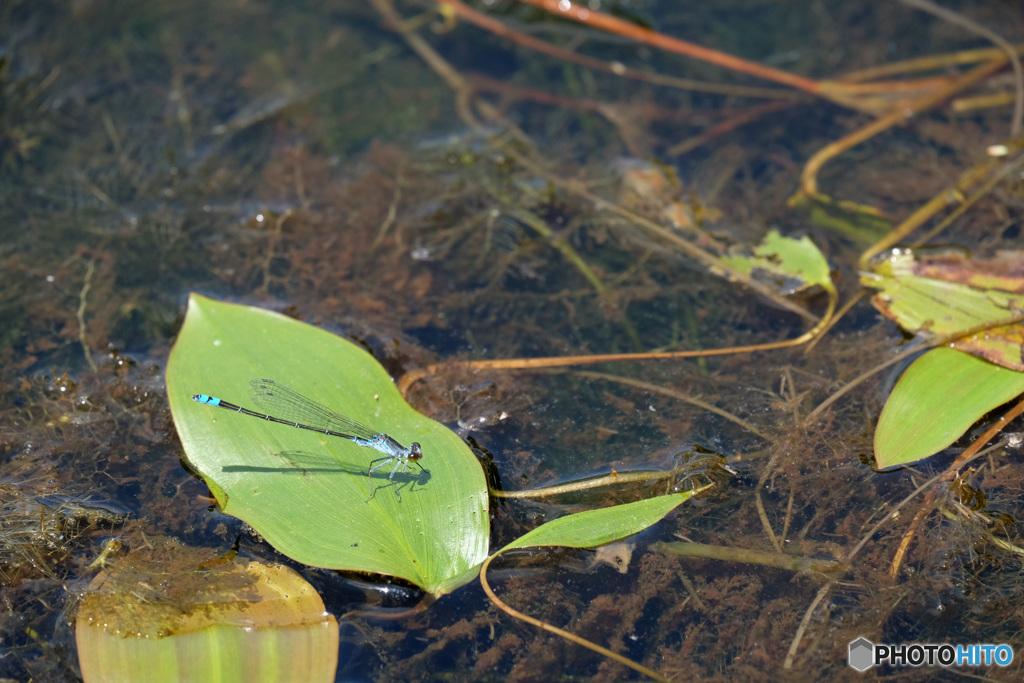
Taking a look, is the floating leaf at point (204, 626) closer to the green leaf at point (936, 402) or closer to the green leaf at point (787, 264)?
the green leaf at point (936, 402)

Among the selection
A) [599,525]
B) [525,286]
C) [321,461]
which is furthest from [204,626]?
[525,286]

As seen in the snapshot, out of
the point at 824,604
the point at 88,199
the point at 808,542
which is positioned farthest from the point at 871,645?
the point at 88,199

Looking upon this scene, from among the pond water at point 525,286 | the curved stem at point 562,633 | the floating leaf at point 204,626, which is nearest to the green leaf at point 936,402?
the pond water at point 525,286

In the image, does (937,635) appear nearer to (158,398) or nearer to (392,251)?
(392,251)

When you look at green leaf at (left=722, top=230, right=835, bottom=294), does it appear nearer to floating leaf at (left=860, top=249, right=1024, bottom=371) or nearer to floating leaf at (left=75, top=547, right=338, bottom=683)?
floating leaf at (left=860, top=249, right=1024, bottom=371)

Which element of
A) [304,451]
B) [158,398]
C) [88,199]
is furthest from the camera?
[88,199]

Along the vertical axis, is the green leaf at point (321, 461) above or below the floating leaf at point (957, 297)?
below

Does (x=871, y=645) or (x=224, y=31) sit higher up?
(x=224, y=31)
